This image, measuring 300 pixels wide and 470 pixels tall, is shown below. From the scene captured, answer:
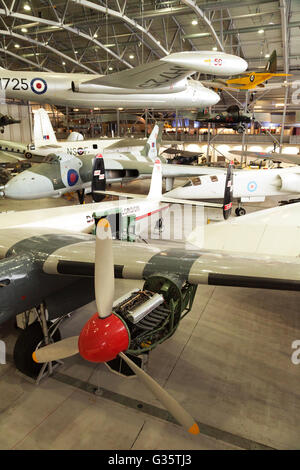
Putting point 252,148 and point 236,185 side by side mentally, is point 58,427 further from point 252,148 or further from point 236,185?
point 252,148

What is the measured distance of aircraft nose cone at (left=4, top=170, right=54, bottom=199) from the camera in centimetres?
1382

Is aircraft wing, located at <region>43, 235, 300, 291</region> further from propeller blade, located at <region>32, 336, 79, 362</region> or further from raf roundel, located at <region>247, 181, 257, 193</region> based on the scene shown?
raf roundel, located at <region>247, 181, 257, 193</region>

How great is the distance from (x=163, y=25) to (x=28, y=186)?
17.4 metres

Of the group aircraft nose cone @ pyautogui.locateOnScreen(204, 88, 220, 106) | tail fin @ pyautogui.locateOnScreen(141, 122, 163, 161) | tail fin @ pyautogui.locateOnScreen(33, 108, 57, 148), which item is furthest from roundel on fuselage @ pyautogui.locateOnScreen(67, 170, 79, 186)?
tail fin @ pyautogui.locateOnScreen(33, 108, 57, 148)

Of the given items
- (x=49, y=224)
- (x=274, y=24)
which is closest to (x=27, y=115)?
(x=274, y=24)

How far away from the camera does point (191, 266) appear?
4.83 metres

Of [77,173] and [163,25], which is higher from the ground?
[163,25]

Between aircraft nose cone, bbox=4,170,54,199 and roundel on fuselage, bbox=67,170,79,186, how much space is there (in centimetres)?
117

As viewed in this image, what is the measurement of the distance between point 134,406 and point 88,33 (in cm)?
2906

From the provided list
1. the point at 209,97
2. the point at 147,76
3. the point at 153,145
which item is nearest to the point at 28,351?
the point at 147,76

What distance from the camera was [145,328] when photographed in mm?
4215

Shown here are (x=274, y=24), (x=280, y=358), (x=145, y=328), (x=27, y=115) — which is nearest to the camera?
(x=145, y=328)

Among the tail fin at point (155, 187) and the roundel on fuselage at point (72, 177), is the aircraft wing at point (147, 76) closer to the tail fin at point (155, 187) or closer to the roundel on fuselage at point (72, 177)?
the tail fin at point (155, 187)

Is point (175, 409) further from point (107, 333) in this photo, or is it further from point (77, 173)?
point (77, 173)
